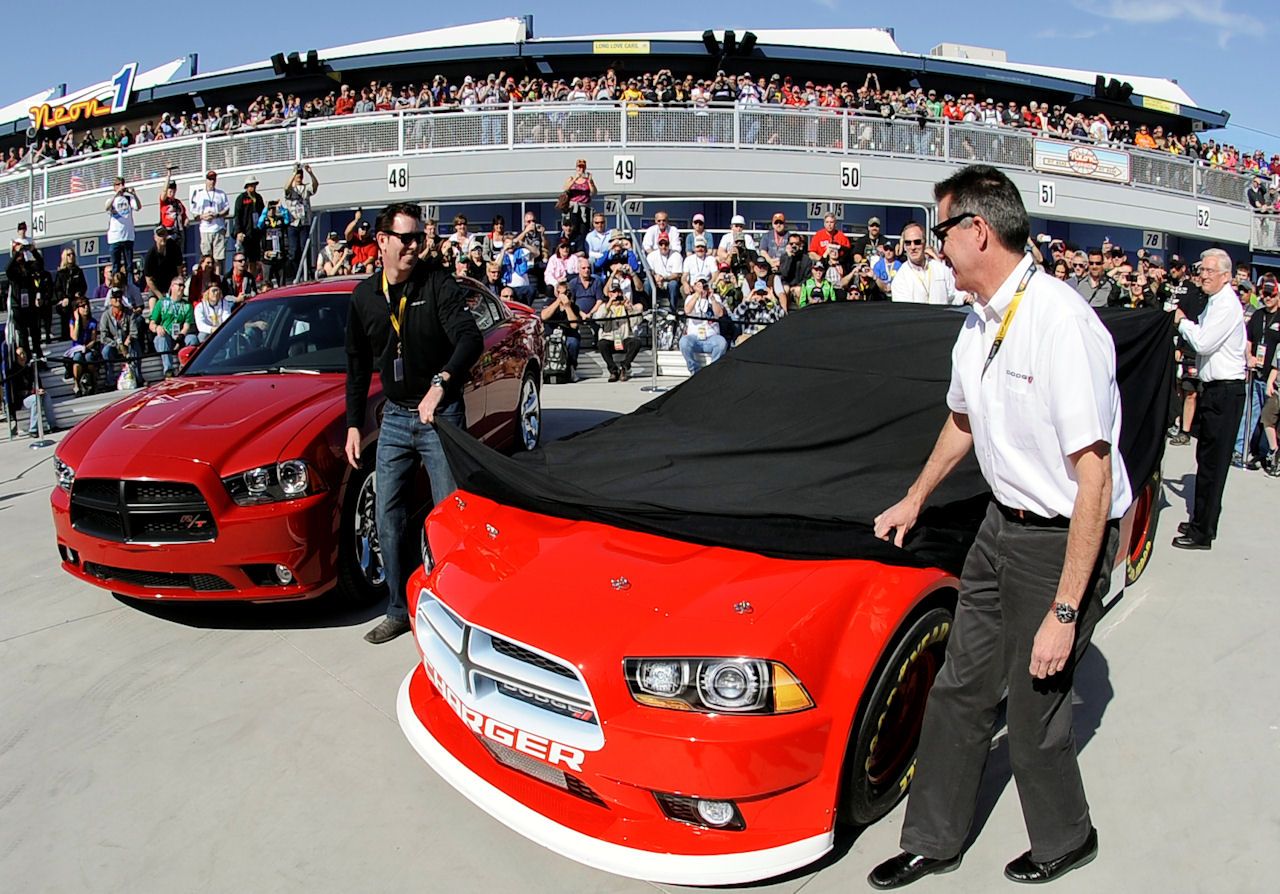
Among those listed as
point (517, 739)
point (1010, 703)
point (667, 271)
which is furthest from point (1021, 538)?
point (667, 271)

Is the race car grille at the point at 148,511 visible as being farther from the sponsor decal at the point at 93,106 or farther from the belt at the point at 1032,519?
the sponsor decal at the point at 93,106

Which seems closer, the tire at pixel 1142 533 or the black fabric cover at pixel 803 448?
the black fabric cover at pixel 803 448

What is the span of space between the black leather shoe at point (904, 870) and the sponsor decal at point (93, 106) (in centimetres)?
3450

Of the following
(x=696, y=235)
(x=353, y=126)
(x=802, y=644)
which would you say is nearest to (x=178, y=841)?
(x=802, y=644)

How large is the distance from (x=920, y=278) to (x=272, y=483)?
16.3 ft

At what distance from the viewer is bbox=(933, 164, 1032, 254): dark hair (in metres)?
2.59

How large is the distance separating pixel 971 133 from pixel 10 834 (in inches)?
782

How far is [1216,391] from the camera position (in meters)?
6.06

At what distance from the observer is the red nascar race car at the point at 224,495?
179 inches

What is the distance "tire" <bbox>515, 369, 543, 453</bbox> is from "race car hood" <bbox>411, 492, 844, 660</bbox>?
11.7ft

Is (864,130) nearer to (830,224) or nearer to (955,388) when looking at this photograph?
(830,224)

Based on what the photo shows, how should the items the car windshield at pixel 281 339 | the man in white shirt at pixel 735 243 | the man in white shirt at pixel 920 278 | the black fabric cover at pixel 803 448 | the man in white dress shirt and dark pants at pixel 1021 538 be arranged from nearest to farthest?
the man in white dress shirt and dark pants at pixel 1021 538
the black fabric cover at pixel 803 448
the car windshield at pixel 281 339
the man in white shirt at pixel 920 278
the man in white shirt at pixel 735 243

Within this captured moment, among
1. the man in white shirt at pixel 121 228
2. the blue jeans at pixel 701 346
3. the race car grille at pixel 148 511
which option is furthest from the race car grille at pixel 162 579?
the man in white shirt at pixel 121 228

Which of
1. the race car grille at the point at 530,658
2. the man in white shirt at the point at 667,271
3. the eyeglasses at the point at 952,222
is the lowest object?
the race car grille at the point at 530,658
